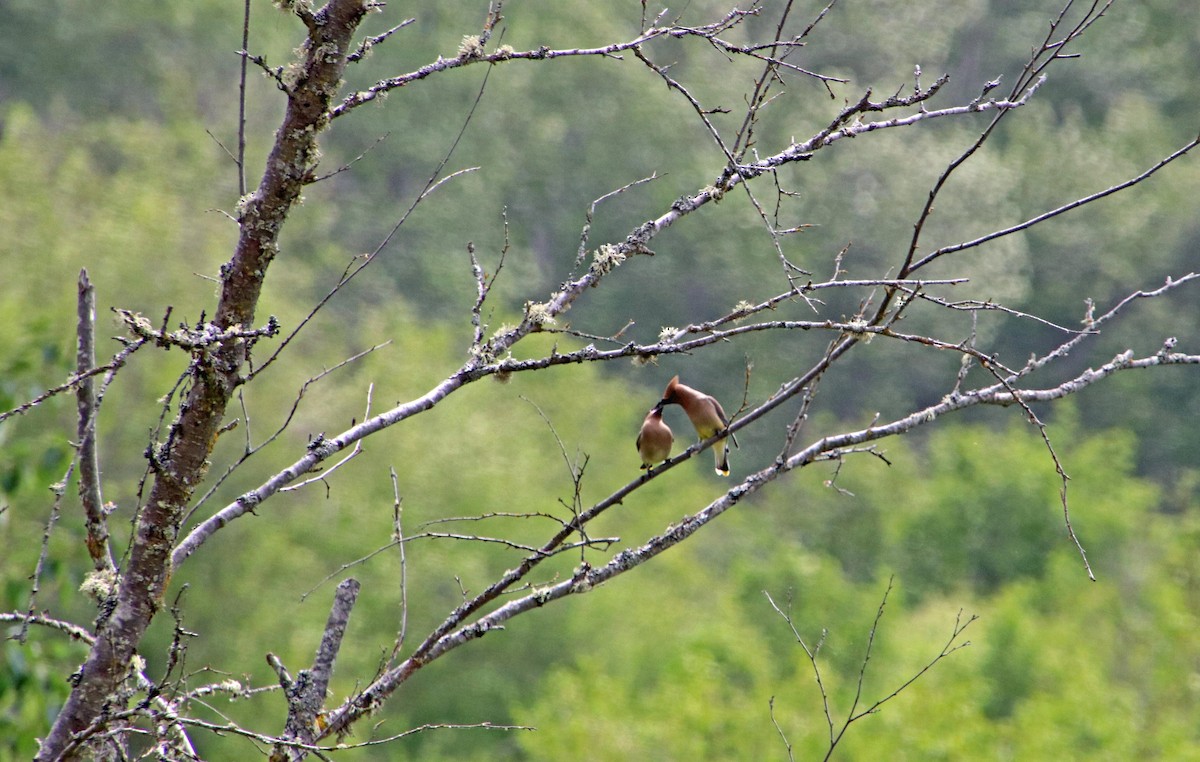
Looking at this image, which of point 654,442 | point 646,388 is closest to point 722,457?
point 654,442

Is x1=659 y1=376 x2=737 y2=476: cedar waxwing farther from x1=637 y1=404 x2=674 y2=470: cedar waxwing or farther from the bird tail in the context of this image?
x1=637 y1=404 x2=674 y2=470: cedar waxwing

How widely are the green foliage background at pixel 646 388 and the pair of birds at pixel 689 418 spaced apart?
277 inches

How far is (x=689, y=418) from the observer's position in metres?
4.80

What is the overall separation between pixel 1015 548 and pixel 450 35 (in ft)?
73.5

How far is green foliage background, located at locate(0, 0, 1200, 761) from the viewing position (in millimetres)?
22281

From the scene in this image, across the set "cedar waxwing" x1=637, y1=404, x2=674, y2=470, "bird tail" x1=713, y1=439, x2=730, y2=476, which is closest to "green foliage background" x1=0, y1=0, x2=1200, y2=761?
"cedar waxwing" x1=637, y1=404, x2=674, y2=470

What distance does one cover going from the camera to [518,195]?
4112cm

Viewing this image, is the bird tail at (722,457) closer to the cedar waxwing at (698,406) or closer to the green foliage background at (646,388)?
the cedar waxwing at (698,406)

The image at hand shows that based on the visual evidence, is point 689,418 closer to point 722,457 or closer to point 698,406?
point 698,406

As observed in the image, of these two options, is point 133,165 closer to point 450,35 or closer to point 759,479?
point 450,35

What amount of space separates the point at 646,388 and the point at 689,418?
3174 cm


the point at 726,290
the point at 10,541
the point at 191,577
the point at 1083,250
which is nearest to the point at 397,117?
the point at 726,290

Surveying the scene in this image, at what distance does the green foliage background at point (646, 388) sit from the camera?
2228 cm

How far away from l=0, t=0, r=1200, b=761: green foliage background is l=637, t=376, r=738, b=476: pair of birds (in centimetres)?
704
